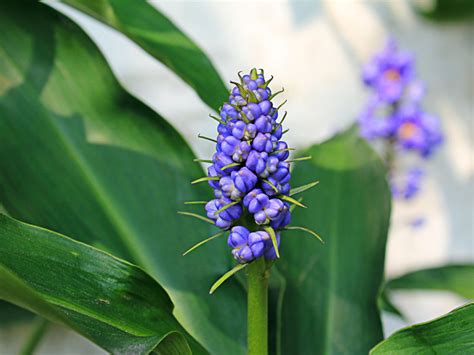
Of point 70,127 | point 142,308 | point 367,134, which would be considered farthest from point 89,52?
point 367,134

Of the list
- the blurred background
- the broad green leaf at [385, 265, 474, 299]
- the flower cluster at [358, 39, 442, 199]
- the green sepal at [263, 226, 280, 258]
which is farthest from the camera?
the blurred background

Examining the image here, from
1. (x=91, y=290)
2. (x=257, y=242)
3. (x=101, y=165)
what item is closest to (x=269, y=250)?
(x=257, y=242)

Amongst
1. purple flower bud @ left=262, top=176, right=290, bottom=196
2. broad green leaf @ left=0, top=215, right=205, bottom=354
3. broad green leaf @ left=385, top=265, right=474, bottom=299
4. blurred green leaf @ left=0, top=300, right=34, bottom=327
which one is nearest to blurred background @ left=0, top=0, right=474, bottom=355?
blurred green leaf @ left=0, top=300, right=34, bottom=327

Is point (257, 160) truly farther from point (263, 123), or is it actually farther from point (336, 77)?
point (336, 77)

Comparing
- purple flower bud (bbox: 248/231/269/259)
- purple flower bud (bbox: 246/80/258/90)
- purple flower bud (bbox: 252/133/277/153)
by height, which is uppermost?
purple flower bud (bbox: 246/80/258/90)

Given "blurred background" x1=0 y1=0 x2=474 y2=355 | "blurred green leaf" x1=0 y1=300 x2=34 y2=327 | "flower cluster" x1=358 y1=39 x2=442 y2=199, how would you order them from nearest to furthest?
"blurred green leaf" x1=0 y1=300 x2=34 y2=327, "flower cluster" x1=358 y1=39 x2=442 y2=199, "blurred background" x1=0 y1=0 x2=474 y2=355

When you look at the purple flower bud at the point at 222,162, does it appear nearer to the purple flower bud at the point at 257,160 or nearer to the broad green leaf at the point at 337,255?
the purple flower bud at the point at 257,160

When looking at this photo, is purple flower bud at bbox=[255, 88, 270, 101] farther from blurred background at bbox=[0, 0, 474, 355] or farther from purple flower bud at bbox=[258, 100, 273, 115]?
blurred background at bbox=[0, 0, 474, 355]
